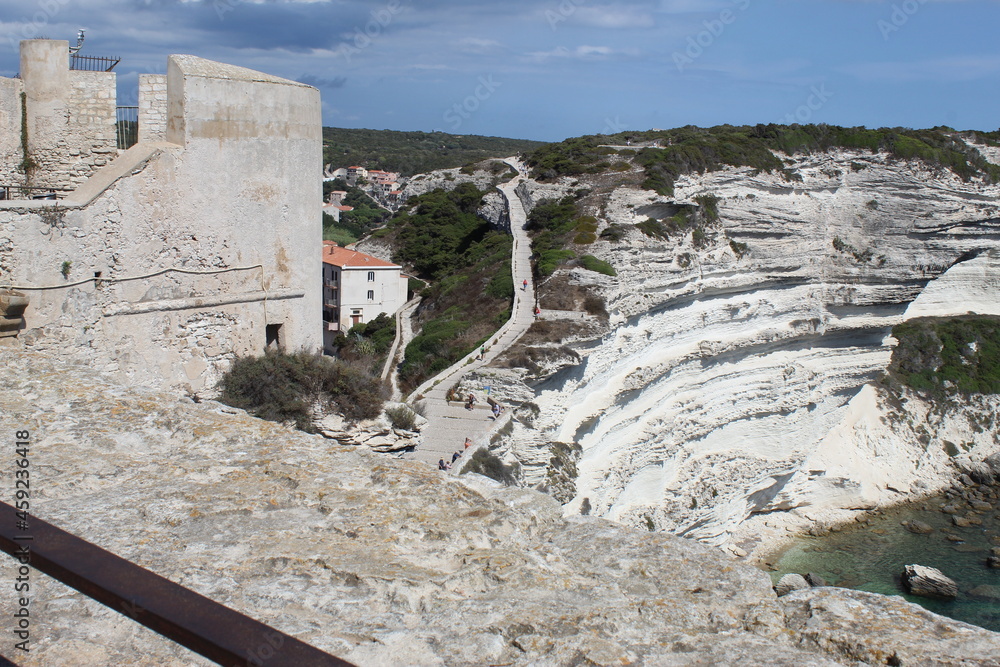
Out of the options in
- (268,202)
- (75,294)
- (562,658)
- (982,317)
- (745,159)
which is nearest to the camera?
(562,658)

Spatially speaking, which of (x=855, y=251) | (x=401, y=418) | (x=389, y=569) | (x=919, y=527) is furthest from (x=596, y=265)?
(x=389, y=569)

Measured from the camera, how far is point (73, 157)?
10.3m

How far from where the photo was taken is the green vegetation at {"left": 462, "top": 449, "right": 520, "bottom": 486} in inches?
655

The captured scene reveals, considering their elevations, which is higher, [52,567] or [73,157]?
[73,157]

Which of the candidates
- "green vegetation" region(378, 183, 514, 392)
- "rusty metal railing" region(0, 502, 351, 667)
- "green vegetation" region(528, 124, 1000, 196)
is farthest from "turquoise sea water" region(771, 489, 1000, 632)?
"rusty metal railing" region(0, 502, 351, 667)

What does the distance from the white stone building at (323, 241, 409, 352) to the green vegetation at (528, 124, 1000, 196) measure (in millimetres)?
10128

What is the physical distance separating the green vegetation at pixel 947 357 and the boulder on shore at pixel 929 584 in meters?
14.3

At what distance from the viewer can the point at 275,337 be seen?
12078mm

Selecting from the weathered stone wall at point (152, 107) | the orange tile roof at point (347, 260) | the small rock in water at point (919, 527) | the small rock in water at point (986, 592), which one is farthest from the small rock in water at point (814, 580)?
the orange tile roof at point (347, 260)

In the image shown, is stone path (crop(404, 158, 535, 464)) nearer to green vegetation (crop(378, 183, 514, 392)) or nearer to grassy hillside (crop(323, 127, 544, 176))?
green vegetation (crop(378, 183, 514, 392))

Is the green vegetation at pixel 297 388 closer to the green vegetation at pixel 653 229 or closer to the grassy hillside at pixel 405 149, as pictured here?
the green vegetation at pixel 653 229

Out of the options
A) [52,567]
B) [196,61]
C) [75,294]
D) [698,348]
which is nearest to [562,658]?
[52,567]

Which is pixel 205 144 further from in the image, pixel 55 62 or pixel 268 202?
pixel 55 62

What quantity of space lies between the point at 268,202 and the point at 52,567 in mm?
9760
